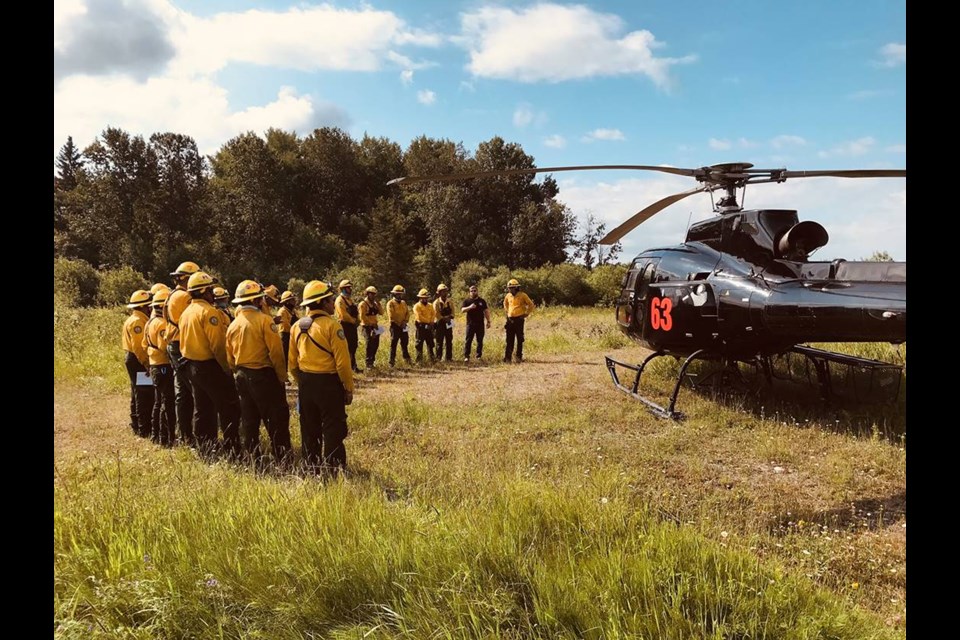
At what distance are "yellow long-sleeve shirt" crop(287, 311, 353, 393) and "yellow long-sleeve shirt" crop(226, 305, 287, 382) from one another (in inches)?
17.5

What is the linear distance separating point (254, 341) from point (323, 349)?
0.97 meters

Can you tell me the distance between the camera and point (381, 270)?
3653 cm

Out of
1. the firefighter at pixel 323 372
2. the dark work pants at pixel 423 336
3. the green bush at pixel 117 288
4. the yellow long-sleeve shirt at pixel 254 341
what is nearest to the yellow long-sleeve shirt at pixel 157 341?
the yellow long-sleeve shirt at pixel 254 341

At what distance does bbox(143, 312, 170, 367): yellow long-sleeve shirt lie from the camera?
7145 millimetres

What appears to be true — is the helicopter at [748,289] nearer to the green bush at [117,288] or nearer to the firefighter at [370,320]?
the firefighter at [370,320]

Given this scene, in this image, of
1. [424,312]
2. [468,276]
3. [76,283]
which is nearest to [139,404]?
[424,312]

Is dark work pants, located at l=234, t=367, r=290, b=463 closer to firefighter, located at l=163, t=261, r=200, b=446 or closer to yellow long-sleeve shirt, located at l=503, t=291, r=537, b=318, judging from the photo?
firefighter, located at l=163, t=261, r=200, b=446

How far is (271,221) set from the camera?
43.1 m

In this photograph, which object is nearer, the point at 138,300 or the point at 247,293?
the point at 247,293

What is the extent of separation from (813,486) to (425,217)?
3967cm

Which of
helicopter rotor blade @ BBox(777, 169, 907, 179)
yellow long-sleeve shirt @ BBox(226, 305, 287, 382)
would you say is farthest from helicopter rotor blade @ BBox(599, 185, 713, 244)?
yellow long-sleeve shirt @ BBox(226, 305, 287, 382)

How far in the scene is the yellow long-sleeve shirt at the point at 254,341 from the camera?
6.05 m

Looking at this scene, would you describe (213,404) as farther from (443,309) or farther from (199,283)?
(443,309)
